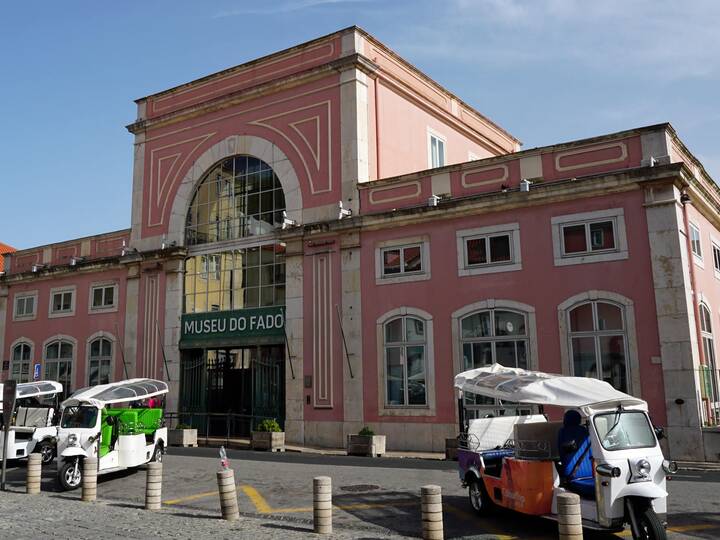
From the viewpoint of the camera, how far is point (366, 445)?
19.2 m

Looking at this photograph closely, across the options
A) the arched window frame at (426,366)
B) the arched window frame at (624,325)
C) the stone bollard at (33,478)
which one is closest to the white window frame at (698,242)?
the arched window frame at (624,325)

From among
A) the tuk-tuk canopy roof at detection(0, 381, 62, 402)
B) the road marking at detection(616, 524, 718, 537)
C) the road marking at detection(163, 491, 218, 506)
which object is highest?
the tuk-tuk canopy roof at detection(0, 381, 62, 402)

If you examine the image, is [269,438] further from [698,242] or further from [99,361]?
[698,242]

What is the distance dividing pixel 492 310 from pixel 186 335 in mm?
12000

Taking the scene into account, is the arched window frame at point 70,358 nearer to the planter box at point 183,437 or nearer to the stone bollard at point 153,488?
the planter box at point 183,437

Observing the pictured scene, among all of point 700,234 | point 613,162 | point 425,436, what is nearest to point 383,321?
point 425,436

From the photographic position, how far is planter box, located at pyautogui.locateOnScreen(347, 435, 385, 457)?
19125 mm

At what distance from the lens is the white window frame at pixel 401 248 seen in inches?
820

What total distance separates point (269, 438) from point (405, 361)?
4.72 m

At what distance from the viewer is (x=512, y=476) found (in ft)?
31.3

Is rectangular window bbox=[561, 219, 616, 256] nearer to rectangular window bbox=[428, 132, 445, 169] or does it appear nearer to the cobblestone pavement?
rectangular window bbox=[428, 132, 445, 169]

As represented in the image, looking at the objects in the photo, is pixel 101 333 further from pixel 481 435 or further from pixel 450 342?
pixel 481 435

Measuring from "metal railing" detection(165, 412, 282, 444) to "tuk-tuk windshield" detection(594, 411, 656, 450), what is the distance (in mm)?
15684

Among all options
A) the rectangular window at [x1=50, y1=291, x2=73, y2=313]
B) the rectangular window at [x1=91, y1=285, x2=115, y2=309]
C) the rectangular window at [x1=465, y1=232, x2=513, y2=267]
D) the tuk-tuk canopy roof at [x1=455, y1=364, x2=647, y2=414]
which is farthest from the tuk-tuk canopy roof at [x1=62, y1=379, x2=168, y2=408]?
the rectangular window at [x1=50, y1=291, x2=73, y2=313]
